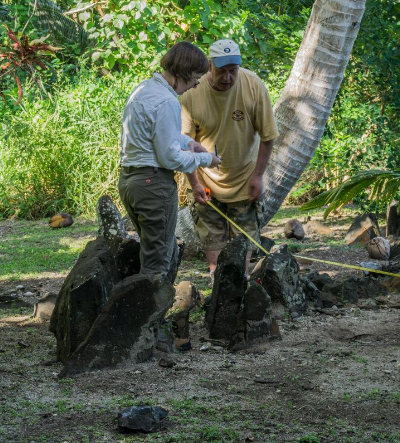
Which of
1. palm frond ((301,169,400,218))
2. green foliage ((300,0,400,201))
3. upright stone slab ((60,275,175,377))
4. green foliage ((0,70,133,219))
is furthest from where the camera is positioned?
green foliage ((0,70,133,219))

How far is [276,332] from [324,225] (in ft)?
17.0

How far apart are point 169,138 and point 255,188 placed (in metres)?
1.74

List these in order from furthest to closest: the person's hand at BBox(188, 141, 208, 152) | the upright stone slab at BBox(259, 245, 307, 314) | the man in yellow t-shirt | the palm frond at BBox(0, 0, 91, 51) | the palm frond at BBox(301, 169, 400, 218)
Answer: the palm frond at BBox(0, 0, 91, 51) → the man in yellow t-shirt → the upright stone slab at BBox(259, 245, 307, 314) → the palm frond at BBox(301, 169, 400, 218) → the person's hand at BBox(188, 141, 208, 152)

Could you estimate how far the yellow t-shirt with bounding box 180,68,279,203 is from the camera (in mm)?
5891

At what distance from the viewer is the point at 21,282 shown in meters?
7.17

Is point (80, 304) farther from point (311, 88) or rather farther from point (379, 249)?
point (379, 249)

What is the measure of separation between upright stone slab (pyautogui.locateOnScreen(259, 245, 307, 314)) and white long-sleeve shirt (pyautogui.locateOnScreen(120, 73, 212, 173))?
1142mm

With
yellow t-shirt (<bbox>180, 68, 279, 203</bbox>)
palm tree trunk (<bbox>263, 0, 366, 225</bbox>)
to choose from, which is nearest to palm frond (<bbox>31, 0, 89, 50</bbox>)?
palm tree trunk (<bbox>263, 0, 366, 225</bbox>)

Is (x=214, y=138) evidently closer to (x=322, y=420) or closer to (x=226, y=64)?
(x=226, y=64)

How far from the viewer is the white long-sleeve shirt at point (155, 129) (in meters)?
4.60

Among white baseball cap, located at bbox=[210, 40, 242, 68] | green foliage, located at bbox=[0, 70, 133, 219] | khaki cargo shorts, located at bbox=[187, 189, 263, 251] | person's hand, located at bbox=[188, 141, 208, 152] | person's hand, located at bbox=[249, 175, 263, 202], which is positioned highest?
white baseball cap, located at bbox=[210, 40, 242, 68]

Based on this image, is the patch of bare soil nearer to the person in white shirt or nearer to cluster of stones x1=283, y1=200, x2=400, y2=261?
the person in white shirt

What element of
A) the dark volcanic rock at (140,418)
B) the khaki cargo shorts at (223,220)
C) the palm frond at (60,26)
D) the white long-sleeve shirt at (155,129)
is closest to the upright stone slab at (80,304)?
the white long-sleeve shirt at (155,129)

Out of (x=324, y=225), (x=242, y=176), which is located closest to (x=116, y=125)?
(x=324, y=225)
